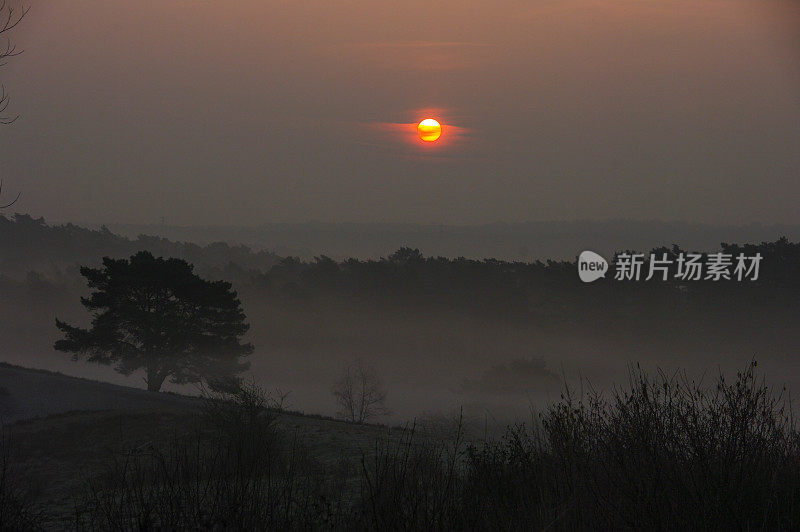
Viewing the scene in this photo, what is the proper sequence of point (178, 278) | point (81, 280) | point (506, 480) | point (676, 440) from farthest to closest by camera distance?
point (81, 280)
point (178, 278)
point (506, 480)
point (676, 440)

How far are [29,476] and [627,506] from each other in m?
13.1

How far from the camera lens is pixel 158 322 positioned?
36.0m

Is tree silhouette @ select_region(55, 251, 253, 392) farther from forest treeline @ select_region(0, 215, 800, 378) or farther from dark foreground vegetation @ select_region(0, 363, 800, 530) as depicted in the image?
forest treeline @ select_region(0, 215, 800, 378)

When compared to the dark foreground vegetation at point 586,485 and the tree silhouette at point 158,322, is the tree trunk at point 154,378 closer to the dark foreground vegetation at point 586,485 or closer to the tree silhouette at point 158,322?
the tree silhouette at point 158,322

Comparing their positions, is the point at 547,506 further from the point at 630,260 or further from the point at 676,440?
the point at 630,260

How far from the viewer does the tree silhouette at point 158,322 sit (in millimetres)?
35500

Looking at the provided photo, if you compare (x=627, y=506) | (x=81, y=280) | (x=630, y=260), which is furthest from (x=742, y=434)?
(x=81, y=280)

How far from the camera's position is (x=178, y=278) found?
119ft

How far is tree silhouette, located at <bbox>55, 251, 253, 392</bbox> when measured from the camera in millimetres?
35500

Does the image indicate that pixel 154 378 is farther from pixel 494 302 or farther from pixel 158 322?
pixel 494 302

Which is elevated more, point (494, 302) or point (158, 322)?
point (494, 302)

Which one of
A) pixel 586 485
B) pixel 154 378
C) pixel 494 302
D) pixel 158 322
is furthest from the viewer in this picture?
pixel 494 302

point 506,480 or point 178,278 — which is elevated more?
point 178,278

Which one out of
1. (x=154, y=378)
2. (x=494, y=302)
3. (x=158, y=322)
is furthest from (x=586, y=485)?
(x=494, y=302)
